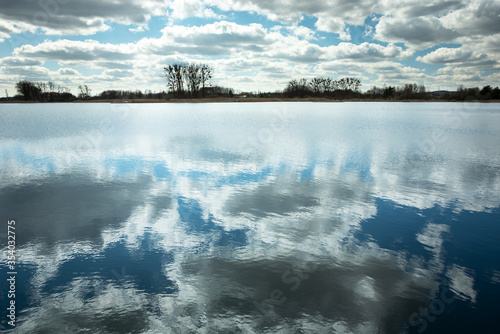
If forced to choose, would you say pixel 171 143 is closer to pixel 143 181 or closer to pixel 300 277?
pixel 143 181

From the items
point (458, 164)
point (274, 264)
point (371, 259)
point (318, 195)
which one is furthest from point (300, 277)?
point (458, 164)

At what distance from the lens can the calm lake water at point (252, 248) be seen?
613 centimetres

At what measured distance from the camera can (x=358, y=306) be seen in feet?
21.1

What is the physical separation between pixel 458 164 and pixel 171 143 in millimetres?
23243

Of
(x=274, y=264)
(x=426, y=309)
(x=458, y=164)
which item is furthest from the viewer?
(x=458, y=164)

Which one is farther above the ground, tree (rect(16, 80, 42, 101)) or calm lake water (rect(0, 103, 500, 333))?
tree (rect(16, 80, 42, 101))

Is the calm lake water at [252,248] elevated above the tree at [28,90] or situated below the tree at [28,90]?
below

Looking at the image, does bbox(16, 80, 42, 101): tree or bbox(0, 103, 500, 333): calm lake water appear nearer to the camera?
bbox(0, 103, 500, 333): calm lake water

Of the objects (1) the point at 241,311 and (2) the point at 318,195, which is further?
(2) the point at 318,195

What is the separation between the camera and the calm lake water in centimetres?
613

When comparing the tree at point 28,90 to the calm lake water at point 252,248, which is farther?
the tree at point 28,90

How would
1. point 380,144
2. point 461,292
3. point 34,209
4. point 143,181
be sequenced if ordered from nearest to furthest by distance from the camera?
point 461,292 → point 34,209 → point 143,181 → point 380,144

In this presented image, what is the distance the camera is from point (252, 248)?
888 centimetres

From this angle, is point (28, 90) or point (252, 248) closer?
point (252, 248)
